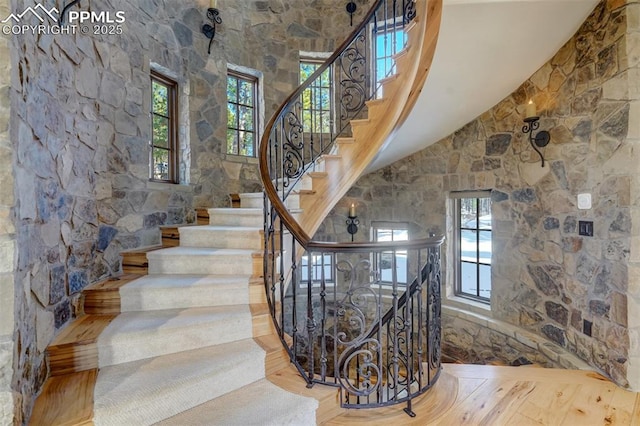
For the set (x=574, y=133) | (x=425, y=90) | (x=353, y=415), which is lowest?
(x=353, y=415)

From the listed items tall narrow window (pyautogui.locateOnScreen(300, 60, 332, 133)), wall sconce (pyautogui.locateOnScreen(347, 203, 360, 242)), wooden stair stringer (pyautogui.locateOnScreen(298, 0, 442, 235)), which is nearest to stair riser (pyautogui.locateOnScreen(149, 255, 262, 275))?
wooden stair stringer (pyautogui.locateOnScreen(298, 0, 442, 235))

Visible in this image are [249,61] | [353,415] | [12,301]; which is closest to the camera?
[12,301]

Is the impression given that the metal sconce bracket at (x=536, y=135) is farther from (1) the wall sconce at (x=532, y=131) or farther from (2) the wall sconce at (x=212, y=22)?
(2) the wall sconce at (x=212, y=22)

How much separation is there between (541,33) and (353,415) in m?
2.69

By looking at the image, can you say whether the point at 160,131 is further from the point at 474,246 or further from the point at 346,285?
the point at 474,246

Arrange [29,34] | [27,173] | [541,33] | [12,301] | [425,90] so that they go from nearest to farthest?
[12,301] → [27,173] → [29,34] → [541,33] → [425,90]

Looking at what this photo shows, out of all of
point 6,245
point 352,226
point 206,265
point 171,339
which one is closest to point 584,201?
point 352,226

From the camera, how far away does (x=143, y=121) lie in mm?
2645

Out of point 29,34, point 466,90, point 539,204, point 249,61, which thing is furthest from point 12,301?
point 249,61

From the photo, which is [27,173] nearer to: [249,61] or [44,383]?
[44,383]

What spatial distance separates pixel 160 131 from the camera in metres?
3.05

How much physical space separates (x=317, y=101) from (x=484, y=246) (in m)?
2.79

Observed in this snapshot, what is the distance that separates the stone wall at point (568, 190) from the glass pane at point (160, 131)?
2.76 m

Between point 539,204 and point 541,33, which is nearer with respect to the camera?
point 541,33
